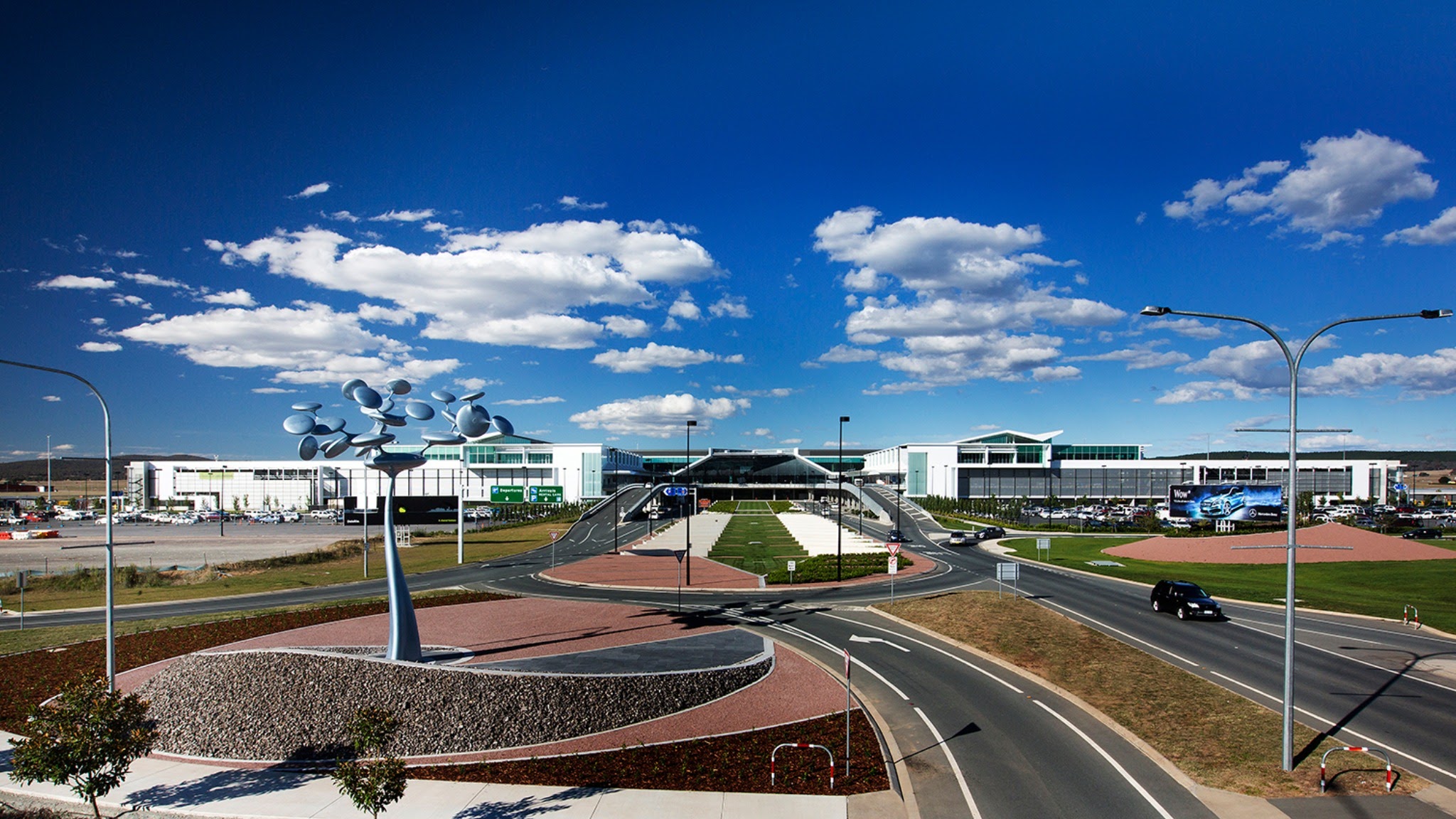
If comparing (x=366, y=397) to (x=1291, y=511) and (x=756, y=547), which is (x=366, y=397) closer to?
(x=1291, y=511)

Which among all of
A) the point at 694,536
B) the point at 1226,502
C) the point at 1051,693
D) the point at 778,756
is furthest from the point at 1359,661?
the point at 1226,502

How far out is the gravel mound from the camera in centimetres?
1684

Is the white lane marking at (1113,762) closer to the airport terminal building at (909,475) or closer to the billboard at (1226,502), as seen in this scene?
the billboard at (1226,502)

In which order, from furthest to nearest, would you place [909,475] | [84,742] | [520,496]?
1. [909,475]
2. [520,496]
3. [84,742]

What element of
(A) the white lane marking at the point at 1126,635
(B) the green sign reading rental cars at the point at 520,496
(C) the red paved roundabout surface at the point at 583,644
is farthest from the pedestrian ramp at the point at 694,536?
(A) the white lane marking at the point at 1126,635

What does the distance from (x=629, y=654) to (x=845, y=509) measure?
327 ft

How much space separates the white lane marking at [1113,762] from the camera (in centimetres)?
1406

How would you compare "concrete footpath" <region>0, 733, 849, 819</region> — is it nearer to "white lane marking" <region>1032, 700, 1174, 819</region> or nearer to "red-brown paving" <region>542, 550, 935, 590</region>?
"white lane marking" <region>1032, 700, 1174, 819</region>

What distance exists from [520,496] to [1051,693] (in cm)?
10516

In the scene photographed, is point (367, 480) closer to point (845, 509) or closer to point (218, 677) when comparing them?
point (845, 509)

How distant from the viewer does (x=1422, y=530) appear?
6762 centimetres

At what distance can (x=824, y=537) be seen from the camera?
74562 mm

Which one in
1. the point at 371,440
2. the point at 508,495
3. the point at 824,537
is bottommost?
the point at 824,537

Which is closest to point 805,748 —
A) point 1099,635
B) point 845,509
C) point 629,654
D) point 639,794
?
point 639,794
